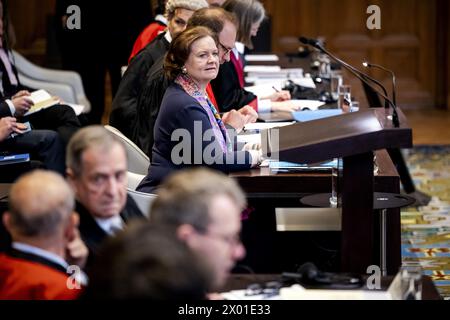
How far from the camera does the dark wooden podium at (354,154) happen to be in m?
3.60

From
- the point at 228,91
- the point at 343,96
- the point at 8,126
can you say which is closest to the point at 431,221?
the point at 343,96

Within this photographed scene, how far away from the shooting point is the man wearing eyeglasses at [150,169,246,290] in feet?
8.25

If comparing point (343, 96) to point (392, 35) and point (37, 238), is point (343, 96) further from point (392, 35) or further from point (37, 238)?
point (392, 35)

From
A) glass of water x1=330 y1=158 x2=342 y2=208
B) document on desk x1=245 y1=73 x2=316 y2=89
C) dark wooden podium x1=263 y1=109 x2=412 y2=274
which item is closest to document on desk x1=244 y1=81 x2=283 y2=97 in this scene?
document on desk x1=245 y1=73 x2=316 y2=89

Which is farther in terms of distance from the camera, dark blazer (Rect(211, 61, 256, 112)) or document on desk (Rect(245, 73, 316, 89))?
document on desk (Rect(245, 73, 316, 89))

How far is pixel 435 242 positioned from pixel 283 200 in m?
2.27

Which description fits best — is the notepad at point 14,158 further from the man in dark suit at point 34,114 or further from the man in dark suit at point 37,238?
the man in dark suit at point 37,238

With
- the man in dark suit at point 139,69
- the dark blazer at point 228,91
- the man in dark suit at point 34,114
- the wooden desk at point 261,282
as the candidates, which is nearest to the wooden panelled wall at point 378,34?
the man in dark suit at point 34,114

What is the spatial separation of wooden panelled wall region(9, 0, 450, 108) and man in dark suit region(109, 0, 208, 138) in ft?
19.1

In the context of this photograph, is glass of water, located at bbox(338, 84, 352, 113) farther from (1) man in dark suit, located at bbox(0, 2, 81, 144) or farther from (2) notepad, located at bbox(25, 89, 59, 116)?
(2) notepad, located at bbox(25, 89, 59, 116)

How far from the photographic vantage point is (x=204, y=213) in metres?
2.57

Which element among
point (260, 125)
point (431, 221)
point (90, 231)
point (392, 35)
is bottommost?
point (431, 221)

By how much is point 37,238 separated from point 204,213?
51 centimetres
